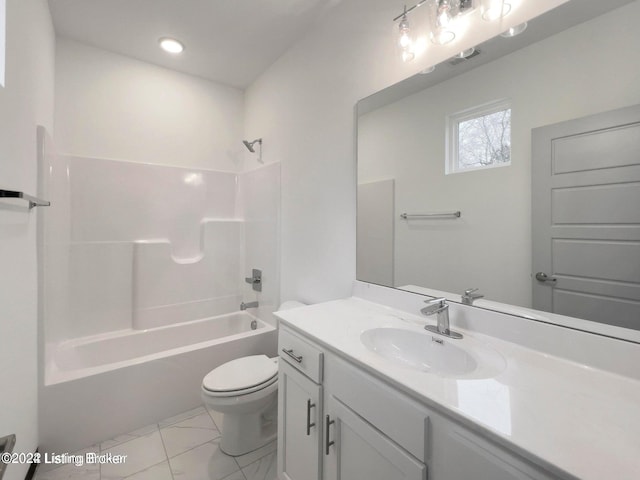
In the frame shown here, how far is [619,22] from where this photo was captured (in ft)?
2.83

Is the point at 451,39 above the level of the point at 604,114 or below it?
above

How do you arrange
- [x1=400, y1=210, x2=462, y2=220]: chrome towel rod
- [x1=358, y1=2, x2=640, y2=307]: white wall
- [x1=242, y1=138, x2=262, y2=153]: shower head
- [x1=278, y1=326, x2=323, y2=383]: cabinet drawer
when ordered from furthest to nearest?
[x1=242, y1=138, x2=262, y2=153]: shower head → [x1=400, y1=210, x2=462, y2=220]: chrome towel rod → [x1=278, y1=326, x2=323, y2=383]: cabinet drawer → [x1=358, y1=2, x2=640, y2=307]: white wall

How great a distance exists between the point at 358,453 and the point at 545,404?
0.57m

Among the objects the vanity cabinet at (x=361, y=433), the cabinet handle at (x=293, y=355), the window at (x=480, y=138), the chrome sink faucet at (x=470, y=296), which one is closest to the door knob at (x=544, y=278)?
the chrome sink faucet at (x=470, y=296)

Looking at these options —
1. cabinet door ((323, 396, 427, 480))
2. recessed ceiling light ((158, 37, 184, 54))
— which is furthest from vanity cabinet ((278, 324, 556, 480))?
recessed ceiling light ((158, 37, 184, 54))

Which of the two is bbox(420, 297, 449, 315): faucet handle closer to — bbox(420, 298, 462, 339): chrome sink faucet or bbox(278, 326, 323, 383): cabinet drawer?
bbox(420, 298, 462, 339): chrome sink faucet

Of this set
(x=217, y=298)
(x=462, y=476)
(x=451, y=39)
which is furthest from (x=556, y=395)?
(x=217, y=298)

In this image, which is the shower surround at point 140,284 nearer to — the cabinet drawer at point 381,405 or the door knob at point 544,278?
the cabinet drawer at point 381,405

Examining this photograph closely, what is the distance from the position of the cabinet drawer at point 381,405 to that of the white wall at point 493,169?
0.60 metres

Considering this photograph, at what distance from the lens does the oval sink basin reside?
0.95 m

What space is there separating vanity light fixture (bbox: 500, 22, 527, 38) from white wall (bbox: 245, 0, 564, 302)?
0.11 meters

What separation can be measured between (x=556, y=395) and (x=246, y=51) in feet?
8.87

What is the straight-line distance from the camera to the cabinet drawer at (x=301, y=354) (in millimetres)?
1107

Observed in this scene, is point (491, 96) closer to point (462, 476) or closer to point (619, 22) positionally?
point (619, 22)
